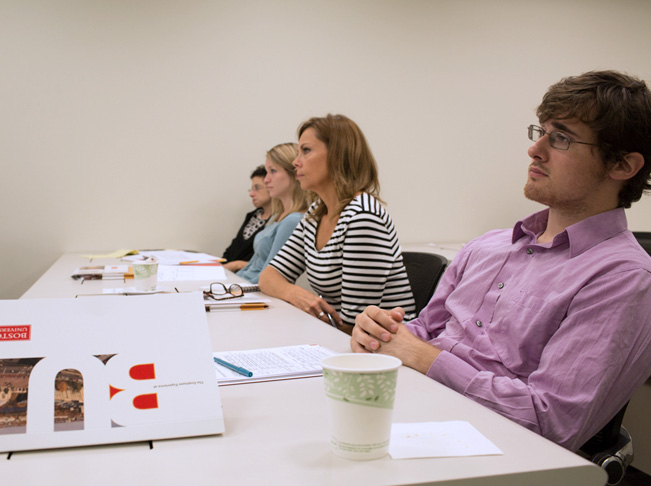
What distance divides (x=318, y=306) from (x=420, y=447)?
47.7 inches

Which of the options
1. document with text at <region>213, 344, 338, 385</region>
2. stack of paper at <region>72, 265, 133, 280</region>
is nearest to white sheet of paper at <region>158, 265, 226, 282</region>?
stack of paper at <region>72, 265, 133, 280</region>

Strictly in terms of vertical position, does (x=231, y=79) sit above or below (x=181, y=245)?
above

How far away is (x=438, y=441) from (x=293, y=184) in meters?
2.49

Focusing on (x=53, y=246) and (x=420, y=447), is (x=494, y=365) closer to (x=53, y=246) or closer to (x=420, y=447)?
(x=420, y=447)

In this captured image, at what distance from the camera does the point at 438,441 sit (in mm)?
793

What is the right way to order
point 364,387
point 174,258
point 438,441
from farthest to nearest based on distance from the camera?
point 174,258 < point 438,441 < point 364,387

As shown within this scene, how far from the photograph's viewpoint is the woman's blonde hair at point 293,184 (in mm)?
3045

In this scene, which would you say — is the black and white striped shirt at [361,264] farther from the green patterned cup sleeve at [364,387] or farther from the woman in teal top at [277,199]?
the green patterned cup sleeve at [364,387]

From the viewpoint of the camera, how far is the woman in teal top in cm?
302

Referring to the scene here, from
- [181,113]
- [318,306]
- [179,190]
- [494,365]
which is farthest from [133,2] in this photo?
[494,365]

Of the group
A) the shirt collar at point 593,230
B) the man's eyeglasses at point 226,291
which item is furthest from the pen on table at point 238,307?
the shirt collar at point 593,230

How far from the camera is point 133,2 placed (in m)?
3.60

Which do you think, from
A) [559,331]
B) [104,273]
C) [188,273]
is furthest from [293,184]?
[559,331]

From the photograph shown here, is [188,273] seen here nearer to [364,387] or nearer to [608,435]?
[608,435]
